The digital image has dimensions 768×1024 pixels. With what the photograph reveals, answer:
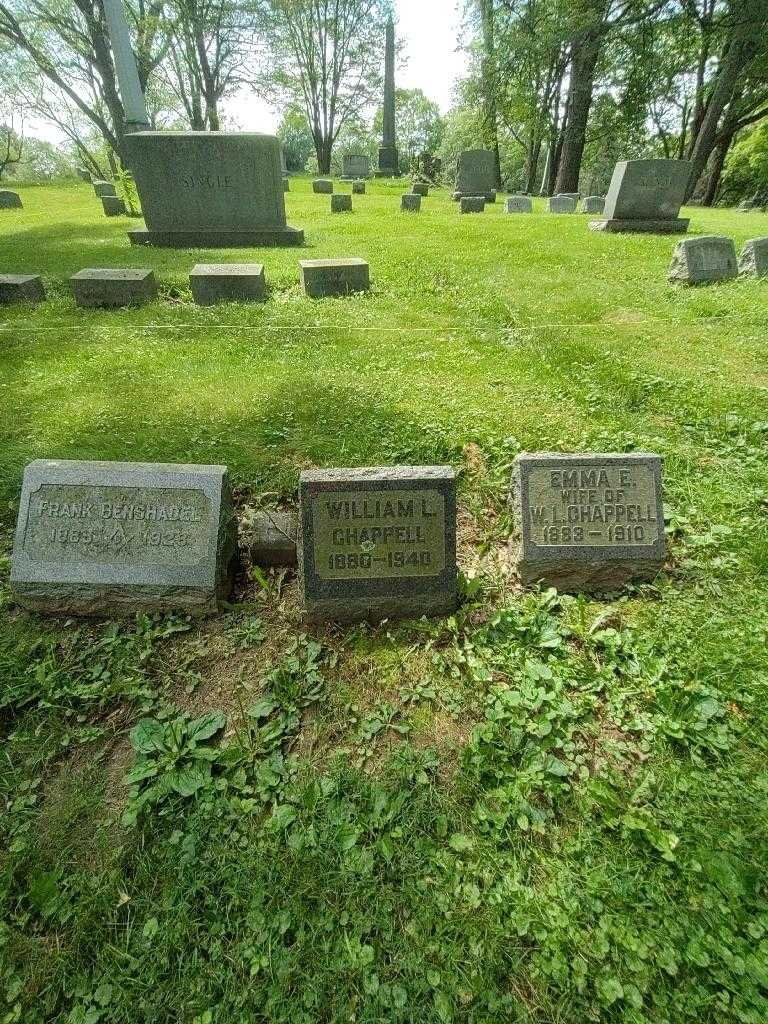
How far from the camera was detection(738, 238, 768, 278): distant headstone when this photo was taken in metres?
8.23

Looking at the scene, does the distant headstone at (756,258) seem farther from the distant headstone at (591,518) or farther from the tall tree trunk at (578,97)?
the tall tree trunk at (578,97)

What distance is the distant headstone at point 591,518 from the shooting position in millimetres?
2947

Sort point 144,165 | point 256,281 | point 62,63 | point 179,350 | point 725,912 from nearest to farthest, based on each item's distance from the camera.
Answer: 1. point 725,912
2. point 179,350
3. point 256,281
4. point 144,165
5. point 62,63

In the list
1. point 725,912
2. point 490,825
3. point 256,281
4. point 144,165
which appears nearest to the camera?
point 725,912

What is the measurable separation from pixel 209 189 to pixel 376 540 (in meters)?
11.6

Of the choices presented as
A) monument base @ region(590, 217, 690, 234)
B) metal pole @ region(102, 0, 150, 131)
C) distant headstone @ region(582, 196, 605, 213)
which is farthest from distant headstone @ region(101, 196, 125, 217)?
distant headstone @ region(582, 196, 605, 213)

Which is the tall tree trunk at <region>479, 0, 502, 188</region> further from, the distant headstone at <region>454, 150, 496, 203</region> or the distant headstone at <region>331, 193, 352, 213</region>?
the distant headstone at <region>331, 193, 352, 213</region>

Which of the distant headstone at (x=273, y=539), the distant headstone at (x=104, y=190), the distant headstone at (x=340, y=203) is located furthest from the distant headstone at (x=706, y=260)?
the distant headstone at (x=104, y=190)

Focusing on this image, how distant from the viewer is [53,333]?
680 centimetres

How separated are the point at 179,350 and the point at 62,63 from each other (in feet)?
104

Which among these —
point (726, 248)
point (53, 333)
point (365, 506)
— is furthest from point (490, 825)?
point (726, 248)

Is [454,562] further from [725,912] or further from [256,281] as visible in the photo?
[256,281]

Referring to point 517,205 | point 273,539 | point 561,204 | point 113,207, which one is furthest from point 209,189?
point 561,204

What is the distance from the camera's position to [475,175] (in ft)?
68.4
